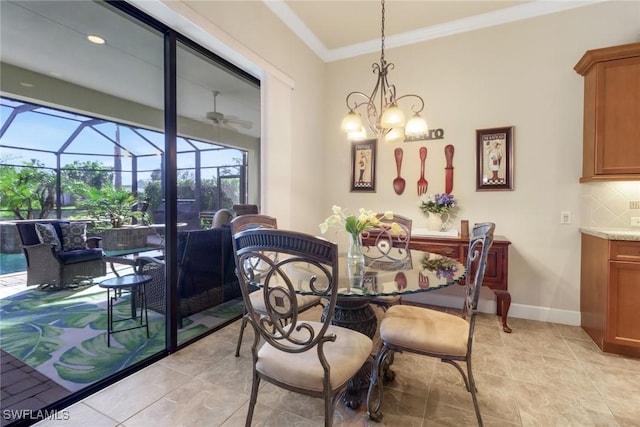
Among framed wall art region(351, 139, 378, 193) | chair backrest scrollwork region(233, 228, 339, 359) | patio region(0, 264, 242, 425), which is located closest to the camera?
chair backrest scrollwork region(233, 228, 339, 359)

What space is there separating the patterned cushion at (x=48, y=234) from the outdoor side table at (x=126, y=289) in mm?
420

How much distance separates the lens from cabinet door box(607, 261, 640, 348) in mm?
2201

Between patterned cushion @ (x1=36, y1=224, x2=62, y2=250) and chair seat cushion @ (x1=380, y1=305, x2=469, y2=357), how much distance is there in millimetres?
2121

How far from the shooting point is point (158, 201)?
7.48 ft

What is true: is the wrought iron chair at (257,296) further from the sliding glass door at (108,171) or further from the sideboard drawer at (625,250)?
the sideboard drawer at (625,250)

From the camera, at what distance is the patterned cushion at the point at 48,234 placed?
1807 millimetres

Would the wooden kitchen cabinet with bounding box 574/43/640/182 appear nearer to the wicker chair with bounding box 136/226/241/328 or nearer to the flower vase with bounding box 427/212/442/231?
the flower vase with bounding box 427/212/442/231

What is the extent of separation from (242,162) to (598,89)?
3.21m

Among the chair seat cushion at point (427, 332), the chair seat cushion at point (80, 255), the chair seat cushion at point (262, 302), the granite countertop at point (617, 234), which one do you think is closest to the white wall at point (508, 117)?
the granite countertop at point (617, 234)

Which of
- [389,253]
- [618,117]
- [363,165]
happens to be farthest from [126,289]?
[618,117]

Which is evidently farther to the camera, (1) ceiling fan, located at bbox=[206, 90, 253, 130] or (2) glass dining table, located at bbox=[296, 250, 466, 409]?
(1) ceiling fan, located at bbox=[206, 90, 253, 130]

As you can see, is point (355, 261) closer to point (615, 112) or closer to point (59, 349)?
point (59, 349)

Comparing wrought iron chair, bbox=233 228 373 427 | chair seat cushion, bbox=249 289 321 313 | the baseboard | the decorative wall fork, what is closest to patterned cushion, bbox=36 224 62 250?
chair seat cushion, bbox=249 289 321 313

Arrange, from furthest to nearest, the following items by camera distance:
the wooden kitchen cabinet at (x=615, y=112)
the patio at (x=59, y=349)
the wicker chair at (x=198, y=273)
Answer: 1. the wicker chair at (x=198, y=273)
2. the wooden kitchen cabinet at (x=615, y=112)
3. the patio at (x=59, y=349)
